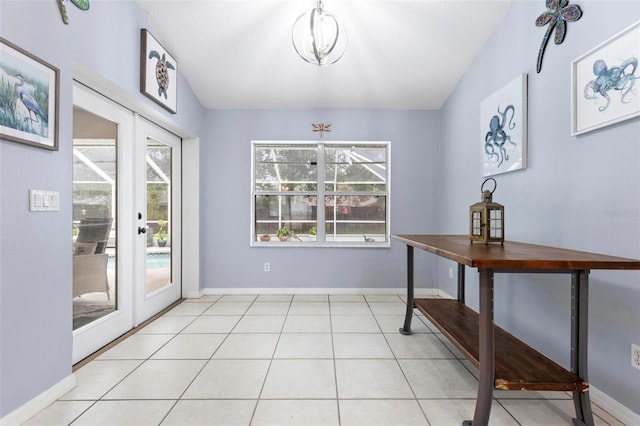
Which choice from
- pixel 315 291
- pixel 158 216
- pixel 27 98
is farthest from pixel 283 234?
pixel 27 98

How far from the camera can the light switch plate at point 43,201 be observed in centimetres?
153

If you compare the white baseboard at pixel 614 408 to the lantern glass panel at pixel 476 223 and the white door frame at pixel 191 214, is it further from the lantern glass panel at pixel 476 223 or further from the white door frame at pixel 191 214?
the white door frame at pixel 191 214

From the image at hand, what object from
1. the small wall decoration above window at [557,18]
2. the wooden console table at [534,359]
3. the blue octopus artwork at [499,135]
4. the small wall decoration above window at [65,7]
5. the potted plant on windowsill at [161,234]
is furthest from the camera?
the potted plant on windowsill at [161,234]

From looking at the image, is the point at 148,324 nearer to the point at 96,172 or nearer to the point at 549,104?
the point at 96,172

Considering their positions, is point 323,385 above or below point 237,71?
below

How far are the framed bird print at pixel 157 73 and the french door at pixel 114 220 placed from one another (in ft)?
0.93

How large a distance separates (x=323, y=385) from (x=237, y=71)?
306cm

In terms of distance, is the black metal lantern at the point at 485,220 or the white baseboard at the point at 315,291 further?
the white baseboard at the point at 315,291

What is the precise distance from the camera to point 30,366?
1520 millimetres

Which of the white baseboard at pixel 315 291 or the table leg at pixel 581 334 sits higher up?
the table leg at pixel 581 334

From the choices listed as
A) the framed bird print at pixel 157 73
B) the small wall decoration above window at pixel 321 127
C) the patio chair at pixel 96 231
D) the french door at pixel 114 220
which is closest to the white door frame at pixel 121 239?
the french door at pixel 114 220

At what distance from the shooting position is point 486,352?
4.46 feet

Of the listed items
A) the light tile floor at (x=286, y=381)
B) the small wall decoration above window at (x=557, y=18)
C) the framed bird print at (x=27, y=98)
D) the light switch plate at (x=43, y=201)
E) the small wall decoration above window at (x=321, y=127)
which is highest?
the small wall decoration above window at (x=557, y=18)

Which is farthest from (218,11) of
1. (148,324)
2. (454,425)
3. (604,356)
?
(604,356)
